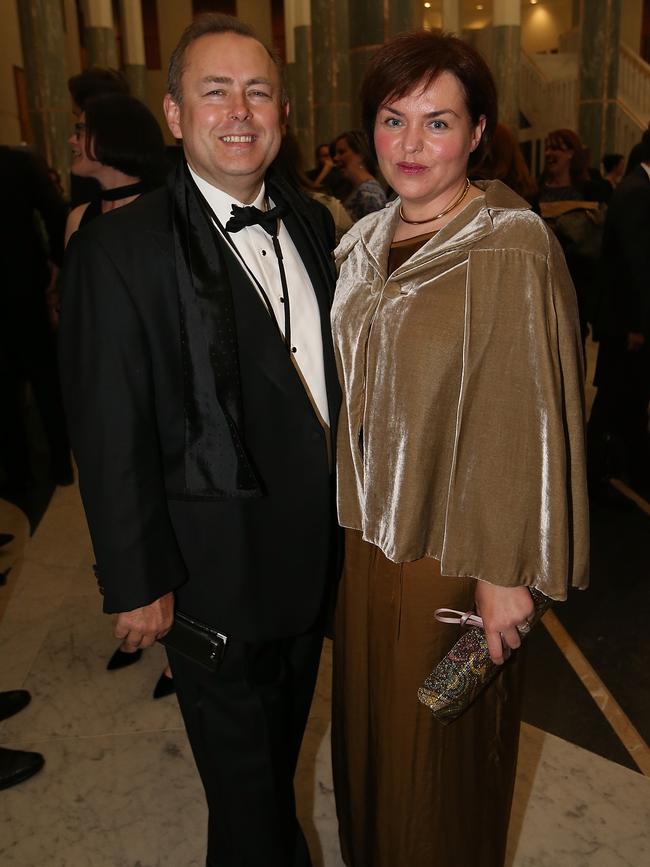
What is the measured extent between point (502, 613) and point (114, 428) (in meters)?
0.81

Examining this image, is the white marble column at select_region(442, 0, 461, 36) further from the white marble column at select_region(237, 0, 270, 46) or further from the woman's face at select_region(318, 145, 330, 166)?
the woman's face at select_region(318, 145, 330, 166)

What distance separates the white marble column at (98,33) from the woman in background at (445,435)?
13303mm

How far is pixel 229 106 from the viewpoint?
4.98 ft

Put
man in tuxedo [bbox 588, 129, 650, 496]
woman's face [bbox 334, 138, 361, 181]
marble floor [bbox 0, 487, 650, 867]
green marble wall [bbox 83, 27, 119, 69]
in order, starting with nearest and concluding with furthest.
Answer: marble floor [bbox 0, 487, 650, 867]
man in tuxedo [bbox 588, 129, 650, 496]
woman's face [bbox 334, 138, 361, 181]
green marble wall [bbox 83, 27, 119, 69]

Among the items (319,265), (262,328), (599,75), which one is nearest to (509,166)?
(319,265)

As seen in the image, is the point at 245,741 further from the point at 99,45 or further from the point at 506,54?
the point at 99,45

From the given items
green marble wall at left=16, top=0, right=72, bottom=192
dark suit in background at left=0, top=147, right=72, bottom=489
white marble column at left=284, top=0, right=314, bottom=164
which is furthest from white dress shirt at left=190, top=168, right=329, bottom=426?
white marble column at left=284, top=0, right=314, bottom=164

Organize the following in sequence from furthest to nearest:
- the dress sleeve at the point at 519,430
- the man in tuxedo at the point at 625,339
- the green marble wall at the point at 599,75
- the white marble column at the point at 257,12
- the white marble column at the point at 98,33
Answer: the white marble column at the point at 257,12, the white marble column at the point at 98,33, the green marble wall at the point at 599,75, the man in tuxedo at the point at 625,339, the dress sleeve at the point at 519,430

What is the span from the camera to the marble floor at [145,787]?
2.07m

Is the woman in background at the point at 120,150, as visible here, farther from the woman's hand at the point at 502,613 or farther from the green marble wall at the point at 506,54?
the green marble wall at the point at 506,54

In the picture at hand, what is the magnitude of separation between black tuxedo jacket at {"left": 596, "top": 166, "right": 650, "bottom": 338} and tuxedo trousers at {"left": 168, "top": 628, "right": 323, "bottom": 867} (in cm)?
285

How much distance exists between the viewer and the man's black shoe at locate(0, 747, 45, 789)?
231 centimetres

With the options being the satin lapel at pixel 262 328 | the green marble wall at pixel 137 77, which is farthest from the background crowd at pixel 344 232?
the green marble wall at pixel 137 77

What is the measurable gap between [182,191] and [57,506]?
3.25m
